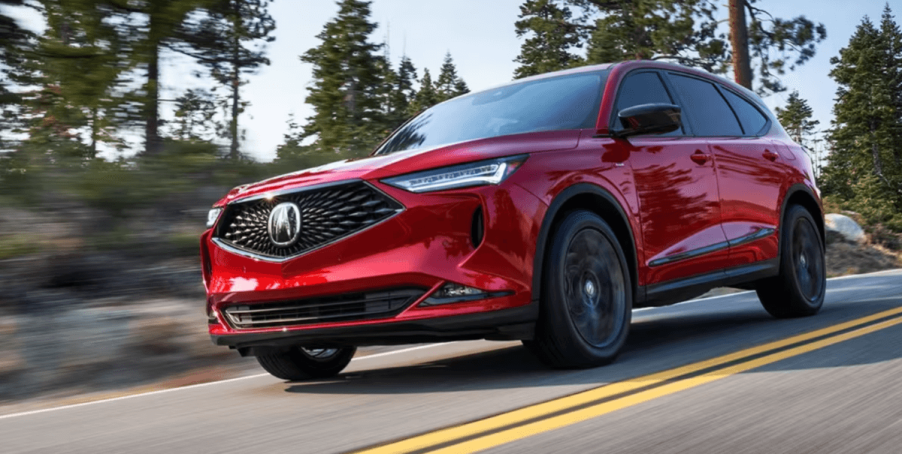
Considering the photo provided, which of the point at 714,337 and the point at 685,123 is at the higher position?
the point at 685,123

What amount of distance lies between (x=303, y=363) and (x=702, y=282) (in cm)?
250

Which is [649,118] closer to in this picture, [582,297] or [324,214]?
[582,297]

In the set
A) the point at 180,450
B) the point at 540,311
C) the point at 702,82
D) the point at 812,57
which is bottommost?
the point at 180,450

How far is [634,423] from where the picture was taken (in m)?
3.90

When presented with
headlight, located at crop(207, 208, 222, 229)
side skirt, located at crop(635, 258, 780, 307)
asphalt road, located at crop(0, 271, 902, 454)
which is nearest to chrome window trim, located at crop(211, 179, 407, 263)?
headlight, located at crop(207, 208, 222, 229)

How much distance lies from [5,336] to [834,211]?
69.9ft

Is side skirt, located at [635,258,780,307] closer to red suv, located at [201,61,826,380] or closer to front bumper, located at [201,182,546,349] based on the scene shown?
red suv, located at [201,61,826,380]

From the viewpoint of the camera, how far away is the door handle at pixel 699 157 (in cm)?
643

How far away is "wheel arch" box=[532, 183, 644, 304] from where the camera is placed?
4.92 m

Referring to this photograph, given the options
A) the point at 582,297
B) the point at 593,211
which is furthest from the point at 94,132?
the point at 582,297

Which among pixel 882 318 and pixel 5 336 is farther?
pixel 882 318

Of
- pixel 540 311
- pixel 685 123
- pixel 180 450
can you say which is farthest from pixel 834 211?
pixel 180 450

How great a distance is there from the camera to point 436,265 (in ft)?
15.4

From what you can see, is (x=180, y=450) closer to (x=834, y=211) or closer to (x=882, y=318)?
(x=882, y=318)
